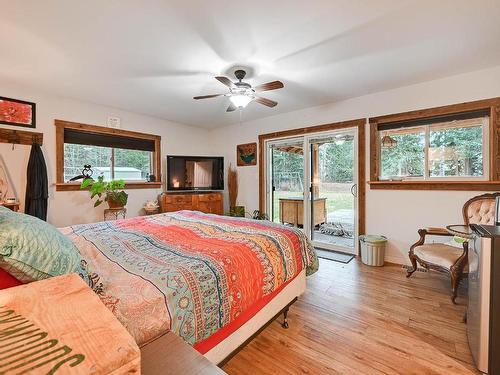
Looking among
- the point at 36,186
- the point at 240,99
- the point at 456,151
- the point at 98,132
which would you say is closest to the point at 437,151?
the point at 456,151

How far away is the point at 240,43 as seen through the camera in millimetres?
2107

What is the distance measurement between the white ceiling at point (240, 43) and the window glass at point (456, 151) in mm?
719

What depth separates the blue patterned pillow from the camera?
82cm

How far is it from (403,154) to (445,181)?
62cm

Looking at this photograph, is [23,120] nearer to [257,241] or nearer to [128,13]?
[128,13]

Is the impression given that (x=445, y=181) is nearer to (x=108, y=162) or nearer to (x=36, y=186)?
(x=108, y=162)

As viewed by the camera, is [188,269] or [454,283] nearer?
[188,269]

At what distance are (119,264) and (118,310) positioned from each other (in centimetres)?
46

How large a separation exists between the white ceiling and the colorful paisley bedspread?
172 cm

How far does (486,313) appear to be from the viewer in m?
1.35

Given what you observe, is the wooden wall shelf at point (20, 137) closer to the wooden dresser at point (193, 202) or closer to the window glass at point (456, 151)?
the wooden dresser at point (193, 202)

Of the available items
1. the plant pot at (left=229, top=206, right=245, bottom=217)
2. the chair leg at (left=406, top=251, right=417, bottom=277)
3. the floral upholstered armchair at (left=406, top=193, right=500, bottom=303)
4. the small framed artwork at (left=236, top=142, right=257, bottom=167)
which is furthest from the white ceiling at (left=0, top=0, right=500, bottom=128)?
the plant pot at (left=229, top=206, right=245, bottom=217)

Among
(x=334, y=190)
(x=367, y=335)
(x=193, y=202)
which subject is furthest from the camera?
(x=193, y=202)

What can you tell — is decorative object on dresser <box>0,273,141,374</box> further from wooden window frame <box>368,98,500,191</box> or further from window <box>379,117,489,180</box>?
window <box>379,117,489,180</box>
